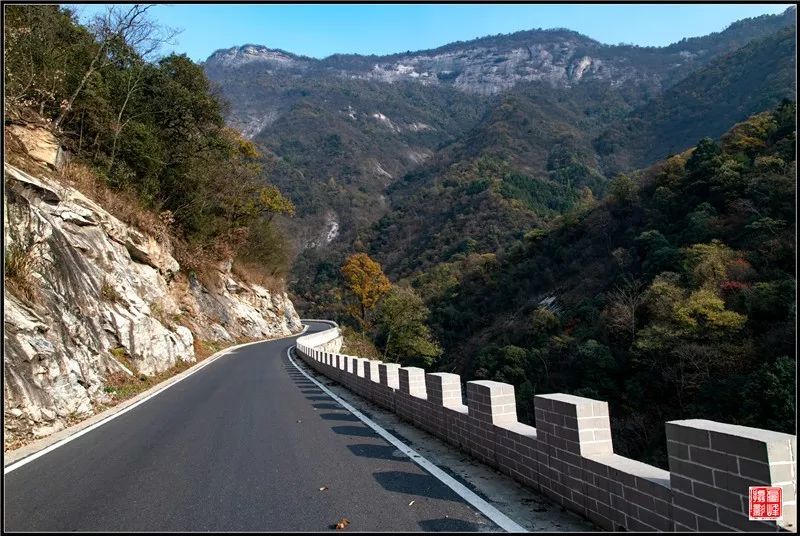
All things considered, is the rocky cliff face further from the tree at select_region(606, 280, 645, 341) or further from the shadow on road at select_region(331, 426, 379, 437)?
the tree at select_region(606, 280, 645, 341)

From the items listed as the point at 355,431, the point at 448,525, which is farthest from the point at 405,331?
the point at 448,525

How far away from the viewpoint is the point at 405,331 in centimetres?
6025

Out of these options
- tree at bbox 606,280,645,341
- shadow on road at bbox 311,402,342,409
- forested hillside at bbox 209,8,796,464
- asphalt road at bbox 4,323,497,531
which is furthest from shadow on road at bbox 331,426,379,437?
tree at bbox 606,280,645,341

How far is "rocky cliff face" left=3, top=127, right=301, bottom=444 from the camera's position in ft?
31.1

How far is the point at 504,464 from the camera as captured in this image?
6.27 m

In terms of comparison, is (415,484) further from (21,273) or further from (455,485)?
(21,273)

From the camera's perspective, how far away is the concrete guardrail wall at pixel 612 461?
3.25 meters

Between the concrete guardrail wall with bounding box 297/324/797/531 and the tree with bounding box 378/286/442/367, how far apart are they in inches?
2014

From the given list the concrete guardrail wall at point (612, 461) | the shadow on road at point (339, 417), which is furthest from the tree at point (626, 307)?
the concrete guardrail wall at point (612, 461)

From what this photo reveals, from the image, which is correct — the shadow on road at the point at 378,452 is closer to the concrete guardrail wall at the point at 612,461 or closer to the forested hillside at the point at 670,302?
the concrete guardrail wall at the point at 612,461

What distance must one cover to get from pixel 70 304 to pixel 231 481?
9.62 m

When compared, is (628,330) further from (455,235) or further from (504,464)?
(455,235)

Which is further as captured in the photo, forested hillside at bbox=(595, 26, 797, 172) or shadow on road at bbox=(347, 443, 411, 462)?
forested hillside at bbox=(595, 26, 797, 172)

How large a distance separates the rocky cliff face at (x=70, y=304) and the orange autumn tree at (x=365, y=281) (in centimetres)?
4279
